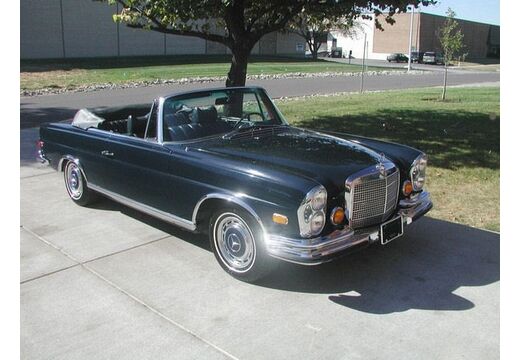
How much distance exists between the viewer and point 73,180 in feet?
19.6

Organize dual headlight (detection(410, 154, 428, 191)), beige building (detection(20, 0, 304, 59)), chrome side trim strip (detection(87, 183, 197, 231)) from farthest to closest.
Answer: beige building (detection(20, 0, 304, 59)) < dual headlight (detection(410, 154, 428, 191)) < chrome side trim strip (detection(87, 183, 197, 231))

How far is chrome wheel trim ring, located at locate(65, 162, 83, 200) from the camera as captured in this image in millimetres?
5812

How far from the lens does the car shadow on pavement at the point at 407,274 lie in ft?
12.2

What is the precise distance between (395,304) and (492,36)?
291 ft

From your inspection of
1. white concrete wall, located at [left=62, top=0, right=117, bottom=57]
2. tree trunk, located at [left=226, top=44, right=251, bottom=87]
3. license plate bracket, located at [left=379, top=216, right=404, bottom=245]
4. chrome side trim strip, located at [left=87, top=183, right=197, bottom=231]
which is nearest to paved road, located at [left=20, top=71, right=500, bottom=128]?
tree trunk, located at [left=226, top=44, right=251, bottom=87]

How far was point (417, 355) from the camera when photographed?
120 inches

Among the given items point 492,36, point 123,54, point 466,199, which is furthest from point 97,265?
point 492,36

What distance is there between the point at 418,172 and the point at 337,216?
4.19 ft

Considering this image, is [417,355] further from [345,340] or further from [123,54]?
[123,54]

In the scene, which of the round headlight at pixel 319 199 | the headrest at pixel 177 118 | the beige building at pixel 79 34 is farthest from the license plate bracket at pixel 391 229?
the beige building at pixel 79 34

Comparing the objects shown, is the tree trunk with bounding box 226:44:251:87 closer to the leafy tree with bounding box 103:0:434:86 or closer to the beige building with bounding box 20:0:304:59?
the leafy tree with bounding box 103:0:434:86

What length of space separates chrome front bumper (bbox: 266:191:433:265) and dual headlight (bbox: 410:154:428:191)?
2.77ft

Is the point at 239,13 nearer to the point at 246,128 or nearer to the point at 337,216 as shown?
the point at 246,128

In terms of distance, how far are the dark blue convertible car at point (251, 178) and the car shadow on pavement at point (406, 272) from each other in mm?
354
